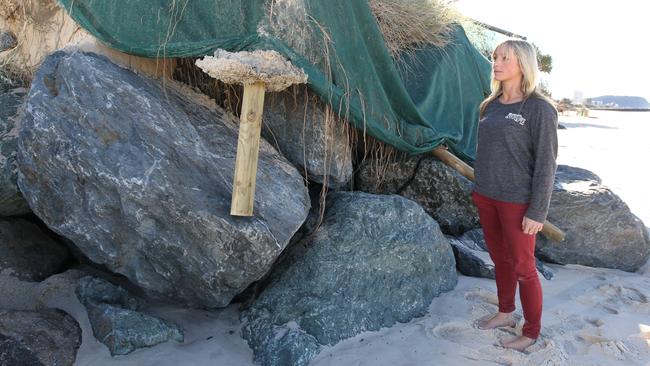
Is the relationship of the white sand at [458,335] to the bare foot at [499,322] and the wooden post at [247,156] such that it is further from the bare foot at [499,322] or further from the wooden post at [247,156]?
the wooden post at [247,156]

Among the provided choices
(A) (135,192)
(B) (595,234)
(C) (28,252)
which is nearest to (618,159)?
(B) (595,234)

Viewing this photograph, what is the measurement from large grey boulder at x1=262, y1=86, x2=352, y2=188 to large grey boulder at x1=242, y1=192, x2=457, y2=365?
0.28 metres

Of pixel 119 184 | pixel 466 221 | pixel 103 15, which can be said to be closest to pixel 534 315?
pixel 466 221

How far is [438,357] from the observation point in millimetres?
2586

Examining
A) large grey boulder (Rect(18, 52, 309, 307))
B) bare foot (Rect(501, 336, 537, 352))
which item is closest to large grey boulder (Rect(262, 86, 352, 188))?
large grey boulder (Rect(18, 52, 309, 307))

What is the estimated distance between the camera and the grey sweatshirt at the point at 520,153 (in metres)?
2.44

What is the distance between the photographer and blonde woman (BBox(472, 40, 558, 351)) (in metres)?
2.45

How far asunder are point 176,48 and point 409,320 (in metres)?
2.05

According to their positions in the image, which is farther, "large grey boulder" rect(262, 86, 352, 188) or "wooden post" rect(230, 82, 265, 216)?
"large grey boulder" rect(262, 86, 352, 188)

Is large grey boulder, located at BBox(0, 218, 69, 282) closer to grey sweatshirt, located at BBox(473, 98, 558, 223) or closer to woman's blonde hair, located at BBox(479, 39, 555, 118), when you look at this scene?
grey sweatshirt, located at BBox(473, 98, 558, 223)

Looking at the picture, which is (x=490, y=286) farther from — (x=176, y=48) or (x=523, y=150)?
(x=176, y=48)

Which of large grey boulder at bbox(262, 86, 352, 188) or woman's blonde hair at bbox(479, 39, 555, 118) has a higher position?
woman's blonde hair at bbox(479, 39, 555, 118)

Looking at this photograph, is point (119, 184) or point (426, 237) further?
point (426, 237)

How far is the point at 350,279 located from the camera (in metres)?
2.98
